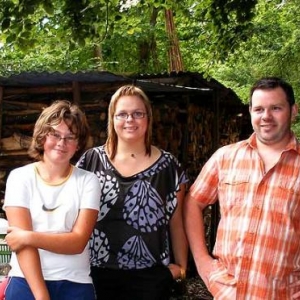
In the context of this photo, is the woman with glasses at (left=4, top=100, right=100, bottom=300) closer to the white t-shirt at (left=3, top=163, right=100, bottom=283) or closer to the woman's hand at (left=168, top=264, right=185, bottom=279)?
the white t-shirt at (left=3, top=163, right=100, bottom=283)

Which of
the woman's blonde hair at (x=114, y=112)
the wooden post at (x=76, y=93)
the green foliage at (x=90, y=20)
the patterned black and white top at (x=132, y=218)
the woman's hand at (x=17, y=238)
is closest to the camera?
the woman's hand at (x=17, y=238)

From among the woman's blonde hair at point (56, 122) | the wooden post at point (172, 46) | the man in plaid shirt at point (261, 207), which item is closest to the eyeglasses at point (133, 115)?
the woman's blonde hair at point (56, 122)

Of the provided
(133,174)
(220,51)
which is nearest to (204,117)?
(220,51)

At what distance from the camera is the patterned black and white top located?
106 inches

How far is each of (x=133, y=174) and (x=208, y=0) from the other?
4.03 metres

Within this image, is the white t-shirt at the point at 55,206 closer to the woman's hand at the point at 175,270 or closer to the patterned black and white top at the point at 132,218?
the patterned black and white top at the point at 132,218

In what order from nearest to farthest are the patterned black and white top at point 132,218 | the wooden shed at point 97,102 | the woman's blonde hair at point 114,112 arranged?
the patterned black and white top at point 132,218 → the woman's blonde hair at point 114,112 → the wooden shed at point 97,102

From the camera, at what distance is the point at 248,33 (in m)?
7.02

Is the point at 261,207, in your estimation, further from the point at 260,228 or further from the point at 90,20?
the point at 90,20

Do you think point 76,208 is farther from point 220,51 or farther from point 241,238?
point 220,51

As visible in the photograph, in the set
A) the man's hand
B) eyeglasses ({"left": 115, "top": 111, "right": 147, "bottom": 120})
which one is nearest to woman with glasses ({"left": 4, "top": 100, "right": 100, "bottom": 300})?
eyeglasses ({"left": 115, "top": 111, "right": 147, "bottom": 120})

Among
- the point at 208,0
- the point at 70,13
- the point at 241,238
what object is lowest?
the point at 241,238

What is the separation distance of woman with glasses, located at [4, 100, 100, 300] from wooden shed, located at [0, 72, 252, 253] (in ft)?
11.6

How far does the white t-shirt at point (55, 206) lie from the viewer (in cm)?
246
